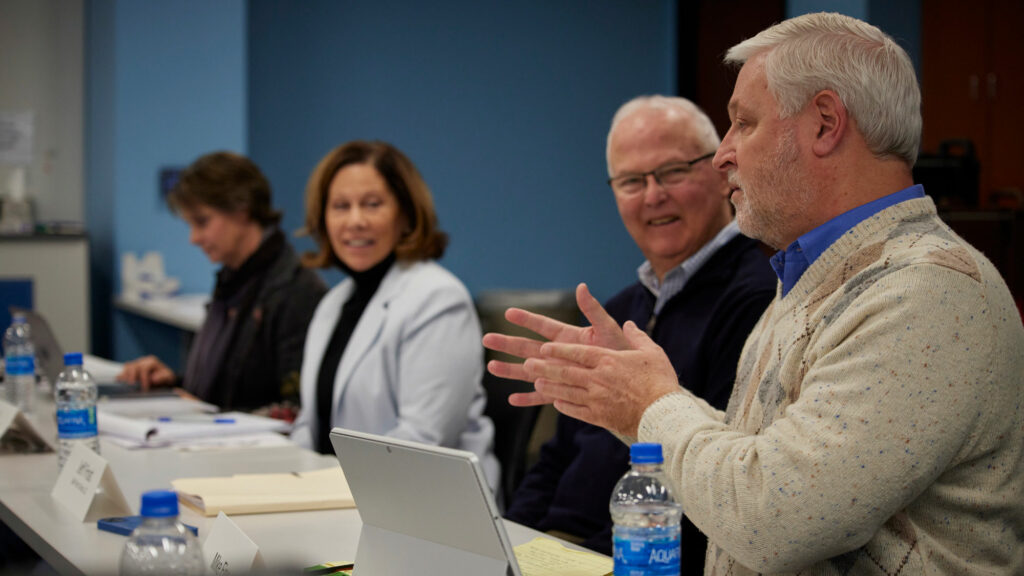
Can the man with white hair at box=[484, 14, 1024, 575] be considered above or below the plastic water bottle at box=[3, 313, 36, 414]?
above

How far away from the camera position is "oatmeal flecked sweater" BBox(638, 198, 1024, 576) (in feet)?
3.52

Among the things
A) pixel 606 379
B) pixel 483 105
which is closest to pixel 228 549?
pixel 606 379

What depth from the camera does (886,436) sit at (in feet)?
3.50

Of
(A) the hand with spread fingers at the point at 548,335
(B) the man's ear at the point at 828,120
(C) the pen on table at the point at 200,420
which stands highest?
(B) the man's ear at the point at 828,120

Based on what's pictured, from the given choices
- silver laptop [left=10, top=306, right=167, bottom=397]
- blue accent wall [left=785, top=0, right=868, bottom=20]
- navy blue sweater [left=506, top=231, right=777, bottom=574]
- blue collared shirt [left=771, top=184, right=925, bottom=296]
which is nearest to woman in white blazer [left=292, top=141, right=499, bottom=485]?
navy blue sweater [left=506, top=231, right=777, bottom=574]

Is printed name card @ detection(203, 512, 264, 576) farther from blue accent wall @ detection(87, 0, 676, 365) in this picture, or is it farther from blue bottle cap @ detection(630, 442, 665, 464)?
blue accent wall @ detection(87, 0, 676, 365)

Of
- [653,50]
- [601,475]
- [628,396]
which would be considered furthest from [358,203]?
[653,50]

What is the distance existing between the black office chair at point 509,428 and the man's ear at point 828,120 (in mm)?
1253

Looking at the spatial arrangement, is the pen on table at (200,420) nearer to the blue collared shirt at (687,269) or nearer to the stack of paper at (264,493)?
the stack of paper at (264,493)

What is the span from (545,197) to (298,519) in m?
4.75

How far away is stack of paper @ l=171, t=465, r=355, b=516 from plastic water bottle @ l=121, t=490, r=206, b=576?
2.69 feet

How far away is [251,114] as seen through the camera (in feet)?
18.5

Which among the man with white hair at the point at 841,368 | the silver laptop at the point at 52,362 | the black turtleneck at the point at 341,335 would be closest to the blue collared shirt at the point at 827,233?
the man with white hair at the point at 841,368

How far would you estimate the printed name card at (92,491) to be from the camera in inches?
65.9
